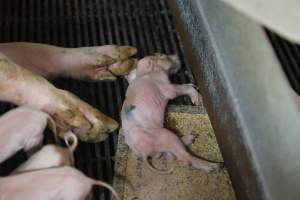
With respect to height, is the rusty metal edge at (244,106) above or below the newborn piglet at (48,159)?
above

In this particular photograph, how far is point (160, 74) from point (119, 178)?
0.50 m

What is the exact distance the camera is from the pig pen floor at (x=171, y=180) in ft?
5.55

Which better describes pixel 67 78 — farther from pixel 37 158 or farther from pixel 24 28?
pixel 37 158

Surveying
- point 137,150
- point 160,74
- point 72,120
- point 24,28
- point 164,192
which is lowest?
point 164,192

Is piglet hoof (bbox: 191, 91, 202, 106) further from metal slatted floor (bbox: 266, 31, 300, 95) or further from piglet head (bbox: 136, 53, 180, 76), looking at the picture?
metal slatted floor (bbox: 266, 31, 300, 95)

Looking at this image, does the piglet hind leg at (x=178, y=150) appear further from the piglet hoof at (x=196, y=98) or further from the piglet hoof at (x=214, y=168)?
the piglet hoof at (x=196, y=98)

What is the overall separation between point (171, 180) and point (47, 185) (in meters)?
0.54

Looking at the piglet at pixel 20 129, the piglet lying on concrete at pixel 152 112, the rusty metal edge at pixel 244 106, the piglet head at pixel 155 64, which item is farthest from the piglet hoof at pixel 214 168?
the piglet at pixel 20 129

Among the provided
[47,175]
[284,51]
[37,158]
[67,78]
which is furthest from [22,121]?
[284,51]

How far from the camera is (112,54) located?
2.08m

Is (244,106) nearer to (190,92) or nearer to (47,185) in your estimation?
(47,185)

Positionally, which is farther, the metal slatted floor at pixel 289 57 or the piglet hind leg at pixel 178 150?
the metal slatted floor at pixel 289 57

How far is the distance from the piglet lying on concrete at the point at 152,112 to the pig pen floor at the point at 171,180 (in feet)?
0.14

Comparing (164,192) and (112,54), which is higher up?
(112,54)
